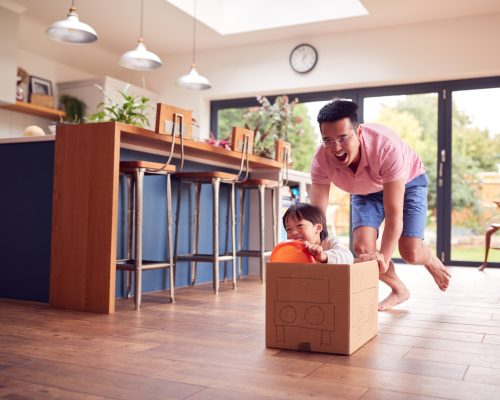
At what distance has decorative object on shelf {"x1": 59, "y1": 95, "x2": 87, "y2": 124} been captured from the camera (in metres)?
6.73

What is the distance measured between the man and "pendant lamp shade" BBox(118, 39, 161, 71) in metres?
2.85

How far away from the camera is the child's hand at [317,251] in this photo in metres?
1.91

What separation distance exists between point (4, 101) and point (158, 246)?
10.1 ft

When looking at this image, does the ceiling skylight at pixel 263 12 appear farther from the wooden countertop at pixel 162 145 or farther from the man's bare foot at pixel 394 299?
the man's bare foot at pixel 394 299

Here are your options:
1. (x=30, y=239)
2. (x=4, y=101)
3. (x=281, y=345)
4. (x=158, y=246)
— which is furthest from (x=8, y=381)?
(x=4, y=101)

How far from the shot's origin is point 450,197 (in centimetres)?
638

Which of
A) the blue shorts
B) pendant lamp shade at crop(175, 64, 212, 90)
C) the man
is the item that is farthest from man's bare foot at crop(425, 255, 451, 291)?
pendant lamp shade at crop(175, 64, 212, 90)

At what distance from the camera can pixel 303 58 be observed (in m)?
6.95

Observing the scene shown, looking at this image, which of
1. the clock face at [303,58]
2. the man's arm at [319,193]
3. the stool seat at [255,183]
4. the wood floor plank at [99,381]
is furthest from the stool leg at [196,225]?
the clock face at [303,58]

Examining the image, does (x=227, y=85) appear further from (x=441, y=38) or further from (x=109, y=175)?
(x=109, y=175)

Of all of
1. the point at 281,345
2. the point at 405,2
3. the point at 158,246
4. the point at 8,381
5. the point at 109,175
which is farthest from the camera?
the point at 405,2

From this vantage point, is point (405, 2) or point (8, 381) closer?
point (8, 381)

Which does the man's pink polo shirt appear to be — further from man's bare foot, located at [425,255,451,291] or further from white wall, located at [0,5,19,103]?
white wall, located at [0,5,19,103]

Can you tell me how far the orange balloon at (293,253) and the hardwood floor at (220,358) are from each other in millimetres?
315
